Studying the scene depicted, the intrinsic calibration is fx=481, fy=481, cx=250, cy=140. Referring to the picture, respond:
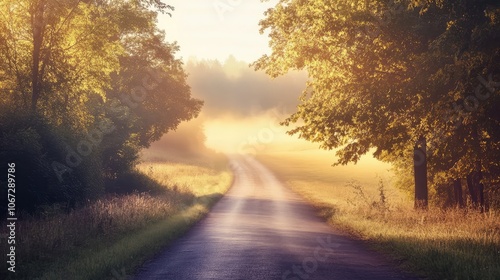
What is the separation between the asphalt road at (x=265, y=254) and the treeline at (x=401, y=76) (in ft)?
13.5

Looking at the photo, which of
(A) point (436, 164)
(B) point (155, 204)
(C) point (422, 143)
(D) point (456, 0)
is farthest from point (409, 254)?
(B) point (155, 204)

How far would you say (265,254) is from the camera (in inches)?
486

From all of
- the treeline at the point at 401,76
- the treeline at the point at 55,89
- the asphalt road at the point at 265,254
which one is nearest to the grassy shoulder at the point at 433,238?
the asphalt road at the point at 265,254

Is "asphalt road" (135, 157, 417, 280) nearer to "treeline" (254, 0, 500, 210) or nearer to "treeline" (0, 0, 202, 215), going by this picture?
"treeline" (254, 0, 500, 210)

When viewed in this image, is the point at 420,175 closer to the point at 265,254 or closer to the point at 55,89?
the point at 265,254

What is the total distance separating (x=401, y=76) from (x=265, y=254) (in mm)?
9046

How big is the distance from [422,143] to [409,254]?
9.34 meters

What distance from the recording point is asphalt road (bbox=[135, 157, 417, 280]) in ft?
33.2

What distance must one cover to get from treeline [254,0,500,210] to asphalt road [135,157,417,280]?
4.13m

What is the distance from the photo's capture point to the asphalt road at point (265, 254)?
1011 cm

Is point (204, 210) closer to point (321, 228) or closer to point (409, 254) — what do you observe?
point (321, 228)

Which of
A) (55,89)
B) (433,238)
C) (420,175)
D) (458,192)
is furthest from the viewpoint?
(458,192)

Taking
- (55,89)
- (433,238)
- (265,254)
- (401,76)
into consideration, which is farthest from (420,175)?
(55,89)

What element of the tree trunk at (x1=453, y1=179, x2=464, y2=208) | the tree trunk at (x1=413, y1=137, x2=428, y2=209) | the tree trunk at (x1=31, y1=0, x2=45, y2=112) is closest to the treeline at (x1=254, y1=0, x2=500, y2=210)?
the tree trunk at (x1=413, y1=137, x2=428, y2=209)
